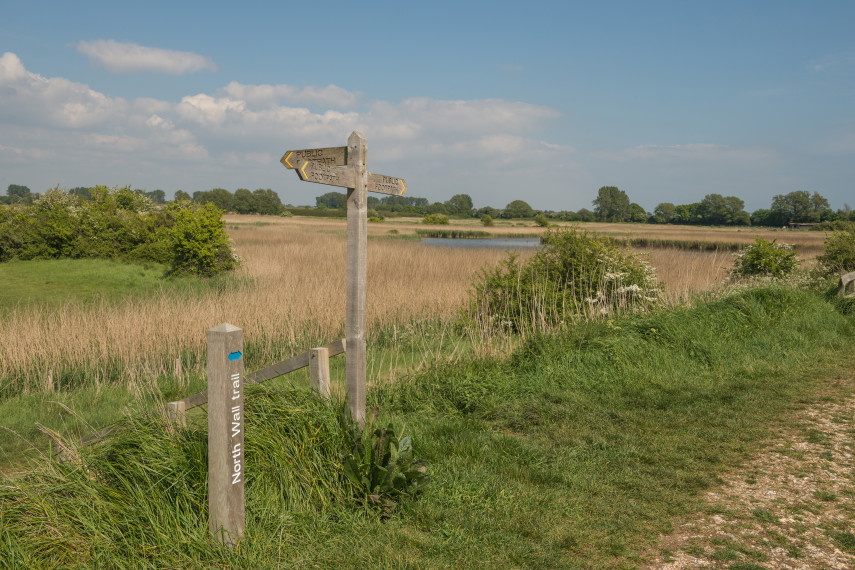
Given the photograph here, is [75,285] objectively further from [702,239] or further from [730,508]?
[702,239]

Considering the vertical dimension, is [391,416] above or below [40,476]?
below

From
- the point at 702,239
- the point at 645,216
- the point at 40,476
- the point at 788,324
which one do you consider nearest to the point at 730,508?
the point at 40,476

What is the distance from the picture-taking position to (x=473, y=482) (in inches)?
174

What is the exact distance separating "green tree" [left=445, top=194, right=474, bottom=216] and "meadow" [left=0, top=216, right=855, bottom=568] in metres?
124

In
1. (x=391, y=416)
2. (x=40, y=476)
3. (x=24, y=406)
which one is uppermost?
(x=40, y=476)

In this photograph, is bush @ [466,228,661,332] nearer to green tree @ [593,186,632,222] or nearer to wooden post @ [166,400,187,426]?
wooden post @ [166,400,187,426]

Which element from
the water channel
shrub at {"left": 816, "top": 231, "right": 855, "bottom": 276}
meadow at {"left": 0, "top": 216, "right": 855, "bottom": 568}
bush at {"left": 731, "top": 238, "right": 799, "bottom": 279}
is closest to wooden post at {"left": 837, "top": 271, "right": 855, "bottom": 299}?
meadow at {"left": 0, "top": 216, "right": 855, "bottom": 568}

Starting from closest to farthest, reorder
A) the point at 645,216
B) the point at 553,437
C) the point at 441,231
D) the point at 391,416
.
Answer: the point at 553,437 → the point at 391,416 → the point at 441,231 → the point at 645,216

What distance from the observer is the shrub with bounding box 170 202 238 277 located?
20547 millimetres

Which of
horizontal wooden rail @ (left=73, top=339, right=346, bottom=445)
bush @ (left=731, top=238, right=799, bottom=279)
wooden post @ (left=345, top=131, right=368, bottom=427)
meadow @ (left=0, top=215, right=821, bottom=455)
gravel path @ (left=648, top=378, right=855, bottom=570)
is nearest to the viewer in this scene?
gravel path @ (left=648, top=378, right=855, bottom=570)

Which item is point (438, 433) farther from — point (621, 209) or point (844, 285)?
point (621, 209)

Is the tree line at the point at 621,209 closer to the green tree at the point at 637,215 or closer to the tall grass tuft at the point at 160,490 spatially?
the green tree at the point at 637,215

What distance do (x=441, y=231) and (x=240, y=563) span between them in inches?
2415

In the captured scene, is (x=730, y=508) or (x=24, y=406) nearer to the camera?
(x=730, y=508)
